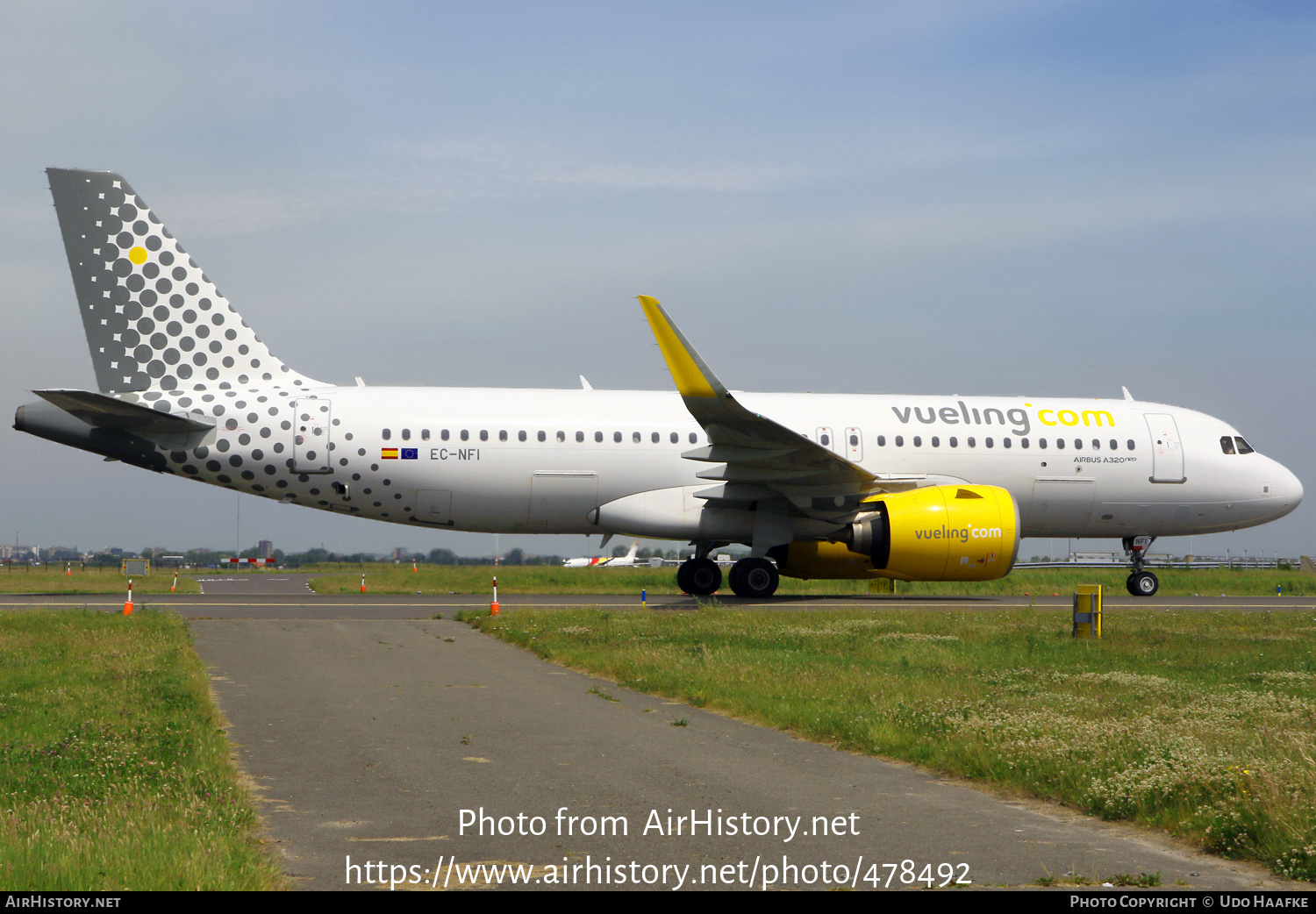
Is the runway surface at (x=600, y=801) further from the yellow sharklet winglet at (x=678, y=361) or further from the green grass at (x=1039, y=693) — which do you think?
the yellow sharklet winglet at (x=678, y=361)

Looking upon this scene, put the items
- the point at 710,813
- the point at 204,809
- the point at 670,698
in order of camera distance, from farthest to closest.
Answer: the point at 670,698 < the point at 710,813 < the point at 204,809

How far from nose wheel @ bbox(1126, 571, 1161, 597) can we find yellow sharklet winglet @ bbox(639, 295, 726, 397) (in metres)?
13.0

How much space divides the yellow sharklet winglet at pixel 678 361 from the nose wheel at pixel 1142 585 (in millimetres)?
13045

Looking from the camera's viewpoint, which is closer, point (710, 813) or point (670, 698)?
point (710, 813)

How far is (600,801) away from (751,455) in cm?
1402

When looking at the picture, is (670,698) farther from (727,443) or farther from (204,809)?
(727,443)

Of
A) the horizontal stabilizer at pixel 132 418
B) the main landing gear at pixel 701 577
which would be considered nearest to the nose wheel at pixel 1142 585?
the main landing gear at pixel 701 577

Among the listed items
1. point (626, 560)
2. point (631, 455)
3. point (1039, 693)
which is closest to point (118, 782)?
point (1039, 693)

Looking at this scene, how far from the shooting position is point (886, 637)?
47.9 ft

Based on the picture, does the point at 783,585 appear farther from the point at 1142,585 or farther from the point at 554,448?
the point at 554,448

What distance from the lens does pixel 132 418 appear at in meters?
20.0

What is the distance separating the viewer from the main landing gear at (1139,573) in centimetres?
2527
